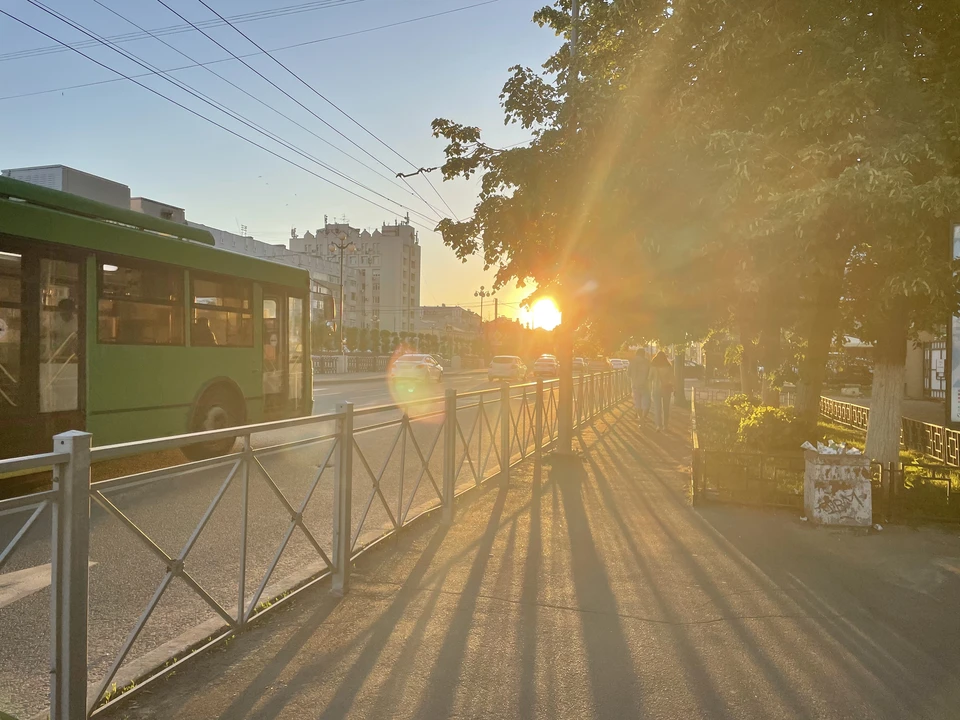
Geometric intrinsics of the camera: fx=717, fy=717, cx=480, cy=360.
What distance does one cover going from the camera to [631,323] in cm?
1311

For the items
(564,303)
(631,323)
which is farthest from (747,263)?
(631,323)

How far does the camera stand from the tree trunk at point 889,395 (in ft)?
31.8

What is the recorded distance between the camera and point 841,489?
23.1ft

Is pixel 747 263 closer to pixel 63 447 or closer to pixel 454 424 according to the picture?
pixel 454 424

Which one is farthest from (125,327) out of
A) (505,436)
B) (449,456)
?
(505,436)

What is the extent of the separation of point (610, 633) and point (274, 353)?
866 cm

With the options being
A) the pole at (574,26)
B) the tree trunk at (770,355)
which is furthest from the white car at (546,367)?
the pole at (574,26)

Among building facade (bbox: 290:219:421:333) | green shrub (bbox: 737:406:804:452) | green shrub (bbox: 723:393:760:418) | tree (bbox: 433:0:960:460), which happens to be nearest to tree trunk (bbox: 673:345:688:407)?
green shrub (bbox: 723:393:760:418)

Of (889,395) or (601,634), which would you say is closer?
(601,634)

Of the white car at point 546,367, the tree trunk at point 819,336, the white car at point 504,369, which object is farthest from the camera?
the white car at point 546,367

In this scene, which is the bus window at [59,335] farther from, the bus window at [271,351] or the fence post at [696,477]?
the fence post at [696,477]

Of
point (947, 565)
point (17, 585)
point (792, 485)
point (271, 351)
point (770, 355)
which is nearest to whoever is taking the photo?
point (17, 585)

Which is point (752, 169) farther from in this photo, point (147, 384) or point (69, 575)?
point (147, 384)

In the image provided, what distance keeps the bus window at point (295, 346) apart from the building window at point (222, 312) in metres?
1.09
